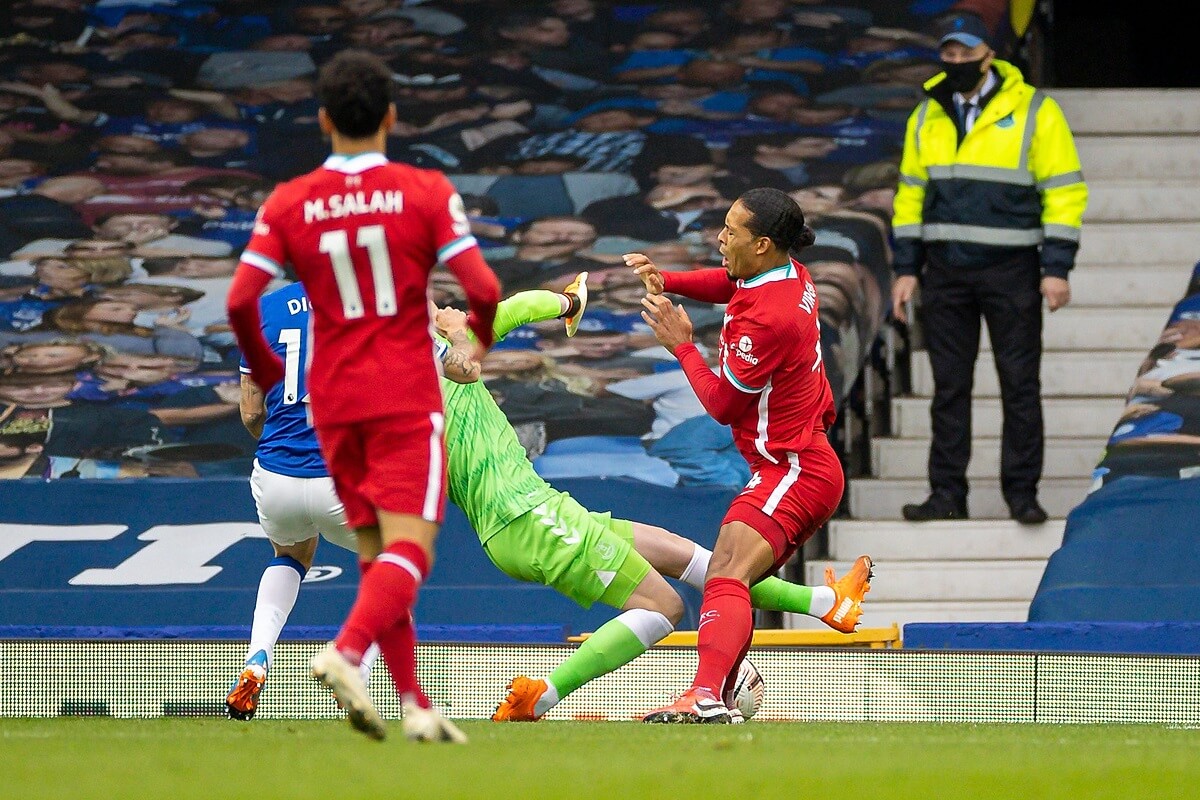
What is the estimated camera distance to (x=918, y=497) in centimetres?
1130

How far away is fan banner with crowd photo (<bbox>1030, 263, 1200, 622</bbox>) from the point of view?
8.99 m

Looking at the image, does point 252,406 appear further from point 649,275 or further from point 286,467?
point 649,275

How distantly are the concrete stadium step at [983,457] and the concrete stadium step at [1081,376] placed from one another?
20.2 inches

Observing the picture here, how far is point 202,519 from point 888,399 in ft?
13.6

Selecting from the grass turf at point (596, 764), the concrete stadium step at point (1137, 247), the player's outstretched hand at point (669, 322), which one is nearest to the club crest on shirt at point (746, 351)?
the player's outstretched hand at point (669, 322)

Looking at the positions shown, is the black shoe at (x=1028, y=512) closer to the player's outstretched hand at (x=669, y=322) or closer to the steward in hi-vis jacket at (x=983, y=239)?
the steward in hi-vis jacket at (x=983, y=239)

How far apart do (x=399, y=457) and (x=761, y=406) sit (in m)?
1.98

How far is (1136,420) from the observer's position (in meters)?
10.5

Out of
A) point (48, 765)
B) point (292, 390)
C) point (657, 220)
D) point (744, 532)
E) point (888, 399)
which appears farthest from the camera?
point (657, 220)

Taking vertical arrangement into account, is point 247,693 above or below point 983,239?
below

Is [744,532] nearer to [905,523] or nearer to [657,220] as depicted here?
[905,523]

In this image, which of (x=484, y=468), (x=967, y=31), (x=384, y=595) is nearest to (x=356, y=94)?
(x=384, y=595)

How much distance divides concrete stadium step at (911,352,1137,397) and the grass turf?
6.13 m

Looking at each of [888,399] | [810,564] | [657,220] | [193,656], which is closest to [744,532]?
[193,656]
